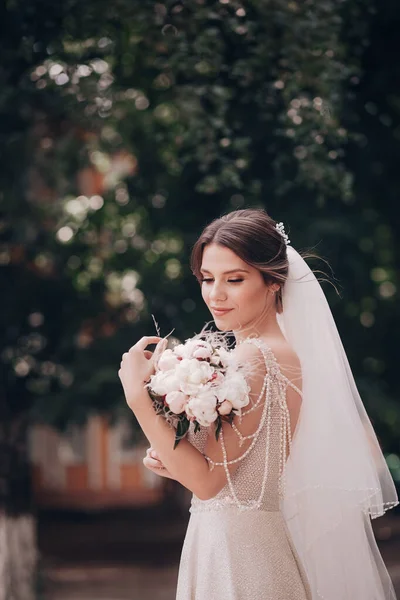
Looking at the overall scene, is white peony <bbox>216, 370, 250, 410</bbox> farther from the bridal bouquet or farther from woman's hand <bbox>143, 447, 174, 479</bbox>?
woman's hand <bbox>143, 447, 174, 479</bbox>

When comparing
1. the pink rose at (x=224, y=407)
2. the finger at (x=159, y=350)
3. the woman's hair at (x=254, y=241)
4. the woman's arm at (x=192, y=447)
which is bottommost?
the woman's arm at (x=192, y=447)

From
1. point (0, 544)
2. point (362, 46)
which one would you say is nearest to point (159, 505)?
point (0, 544)

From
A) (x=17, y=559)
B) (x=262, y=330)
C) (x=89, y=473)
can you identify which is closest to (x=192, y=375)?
(x=262, y=330)

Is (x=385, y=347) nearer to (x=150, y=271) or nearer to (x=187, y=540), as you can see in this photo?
(x=150, y=271)

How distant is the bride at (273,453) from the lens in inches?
104

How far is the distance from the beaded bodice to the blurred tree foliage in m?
3.31

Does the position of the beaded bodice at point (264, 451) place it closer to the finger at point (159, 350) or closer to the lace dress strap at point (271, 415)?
the lace dress strap at point (271, 415)

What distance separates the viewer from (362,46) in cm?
663

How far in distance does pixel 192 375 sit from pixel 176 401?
86 millimetres

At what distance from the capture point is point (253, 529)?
8.93 ft

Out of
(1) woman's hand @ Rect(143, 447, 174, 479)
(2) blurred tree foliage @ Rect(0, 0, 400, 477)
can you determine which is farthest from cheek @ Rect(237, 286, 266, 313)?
(2) blurred tree foliage @ Rect(0, 0, 400, 477)

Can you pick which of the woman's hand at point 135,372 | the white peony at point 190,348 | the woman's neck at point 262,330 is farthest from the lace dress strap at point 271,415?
the woman's hand at point 135,372

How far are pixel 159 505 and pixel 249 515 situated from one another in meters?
14.5

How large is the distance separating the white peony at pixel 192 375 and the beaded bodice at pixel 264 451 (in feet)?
0.75
